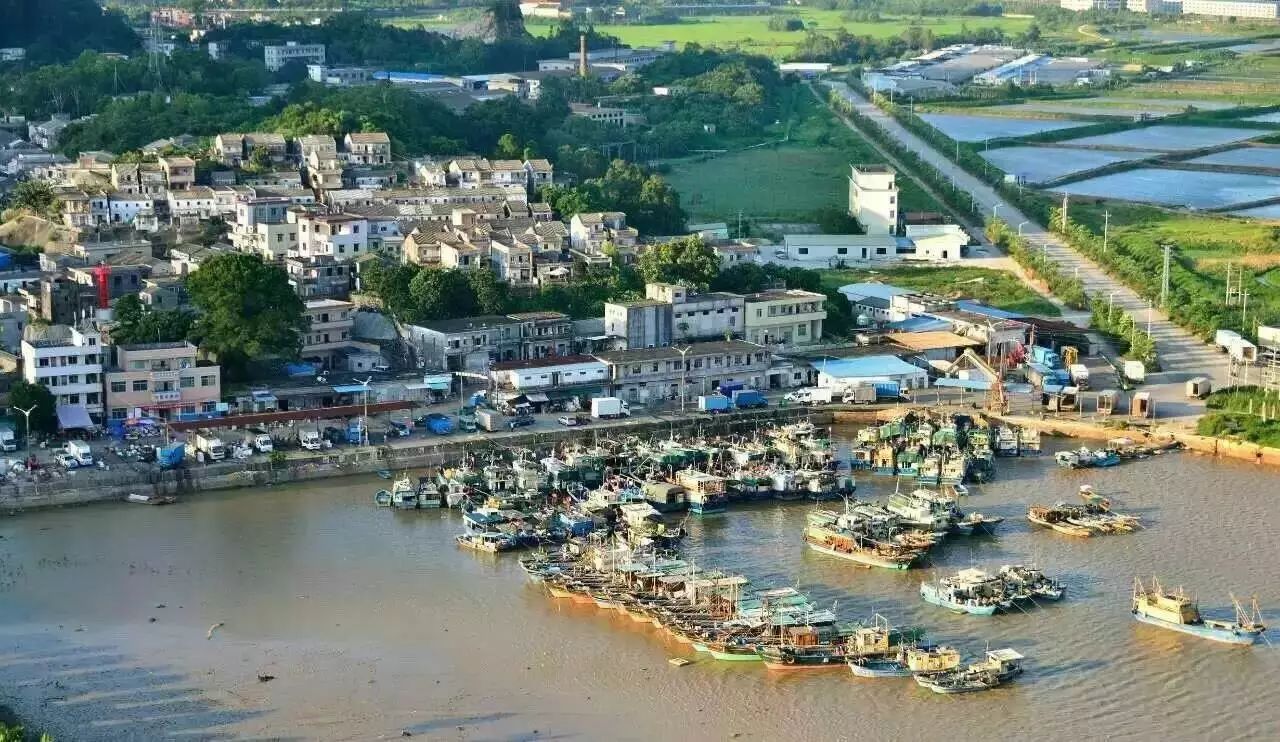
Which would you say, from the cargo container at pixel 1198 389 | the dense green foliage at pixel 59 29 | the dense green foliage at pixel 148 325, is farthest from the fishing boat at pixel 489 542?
the dense green foliage at pixel 59 29

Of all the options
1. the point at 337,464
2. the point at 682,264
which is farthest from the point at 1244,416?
the point at 337,464

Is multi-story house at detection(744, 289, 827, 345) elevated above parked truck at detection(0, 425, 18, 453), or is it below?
above

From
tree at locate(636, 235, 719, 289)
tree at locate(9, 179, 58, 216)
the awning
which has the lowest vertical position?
the awning

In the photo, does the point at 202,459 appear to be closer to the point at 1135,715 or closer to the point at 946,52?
the point at 1135,715

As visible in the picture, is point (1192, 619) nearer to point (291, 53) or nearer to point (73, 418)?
point (73, 418)

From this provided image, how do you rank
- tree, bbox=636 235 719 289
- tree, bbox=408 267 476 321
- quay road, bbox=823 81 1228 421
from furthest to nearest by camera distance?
tree, bbox=636 235 719 289
tree, bbox=408 267 476 321
quay road, bbox=823 81 1228 421

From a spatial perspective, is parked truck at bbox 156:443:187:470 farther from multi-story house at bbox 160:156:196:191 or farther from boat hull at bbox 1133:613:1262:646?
multi-story house at bbox 160:156:196:191

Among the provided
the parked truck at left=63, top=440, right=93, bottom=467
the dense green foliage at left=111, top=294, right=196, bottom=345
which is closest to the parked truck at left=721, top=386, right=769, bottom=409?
the dense green foliage at left=111, top=294, right=196, bottom=345
